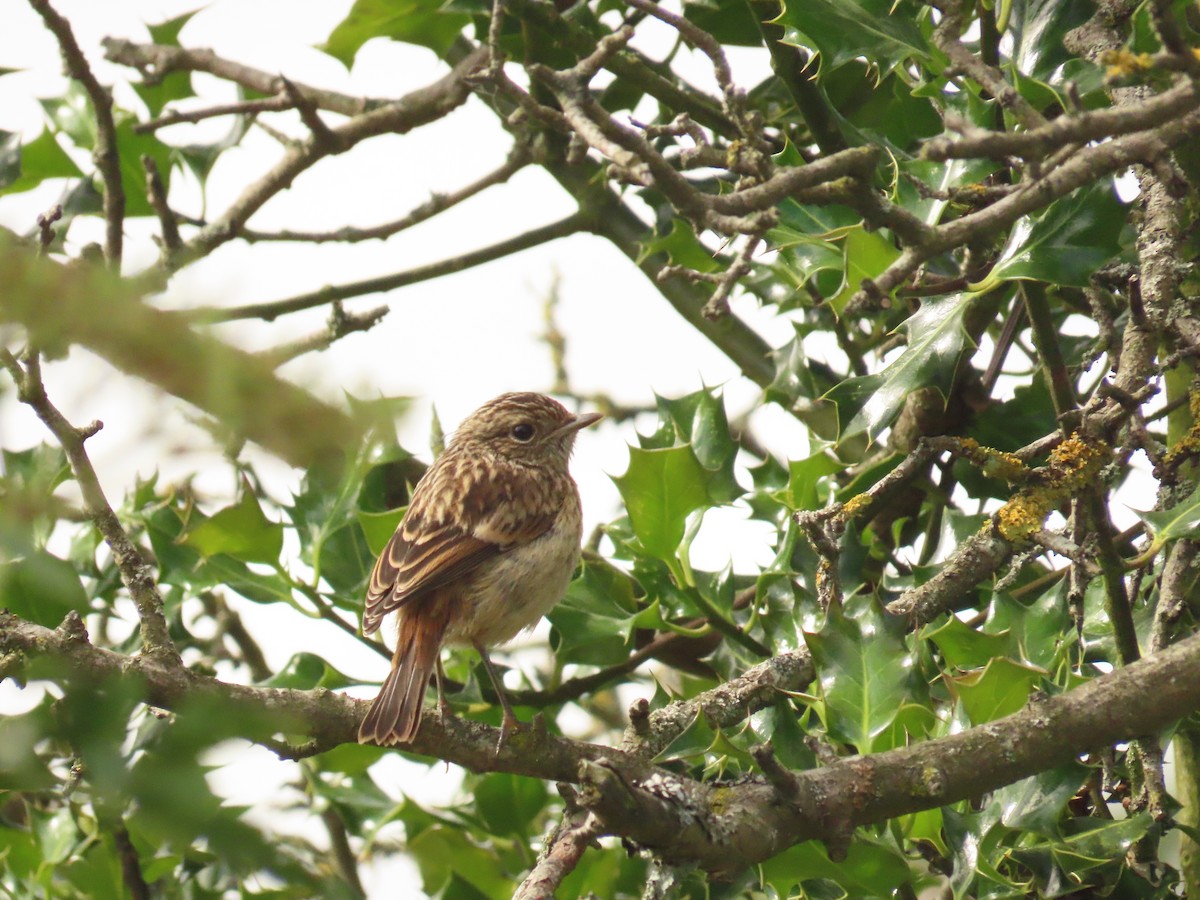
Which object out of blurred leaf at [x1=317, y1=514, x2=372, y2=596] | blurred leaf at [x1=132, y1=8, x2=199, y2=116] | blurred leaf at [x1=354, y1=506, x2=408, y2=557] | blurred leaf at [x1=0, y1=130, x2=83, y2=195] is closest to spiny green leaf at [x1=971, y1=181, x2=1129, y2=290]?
blurred leaf at [x1=354, y1=506, x2=408, y2=557]

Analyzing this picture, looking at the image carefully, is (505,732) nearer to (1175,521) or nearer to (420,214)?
(1175,521)

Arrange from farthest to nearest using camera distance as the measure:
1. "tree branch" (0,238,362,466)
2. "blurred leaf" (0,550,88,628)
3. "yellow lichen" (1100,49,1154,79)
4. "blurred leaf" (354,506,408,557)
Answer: "blurred leaf" (354,506,408,557) < "yellow lichen" (1100,49,1154,79) < "blurred leaf" (0,550,88,628) < "tree branch" (0,238,362,466)

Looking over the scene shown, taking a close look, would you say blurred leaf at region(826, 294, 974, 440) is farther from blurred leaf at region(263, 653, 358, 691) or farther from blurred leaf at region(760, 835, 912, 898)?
blurred leaf at region(263, 653, 358, 691)

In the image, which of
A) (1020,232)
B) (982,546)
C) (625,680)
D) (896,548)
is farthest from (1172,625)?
(625,680)

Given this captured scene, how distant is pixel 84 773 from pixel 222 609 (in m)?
4.71

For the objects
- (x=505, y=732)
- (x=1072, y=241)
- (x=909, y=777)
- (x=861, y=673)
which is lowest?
(x=909, y=777)

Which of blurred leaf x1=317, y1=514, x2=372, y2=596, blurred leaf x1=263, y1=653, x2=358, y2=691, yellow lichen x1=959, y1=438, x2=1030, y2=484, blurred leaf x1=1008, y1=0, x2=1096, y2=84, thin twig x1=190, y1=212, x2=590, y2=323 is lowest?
yellow lichen x1=959, y1=438, x2=1030, y2=484

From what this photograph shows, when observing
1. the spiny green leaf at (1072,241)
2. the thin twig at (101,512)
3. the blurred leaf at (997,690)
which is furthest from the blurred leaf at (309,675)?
the spiny green leaf at (1072,241)

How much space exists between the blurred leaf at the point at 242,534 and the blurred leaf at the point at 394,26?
2.01 metres

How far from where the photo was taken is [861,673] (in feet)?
10.7

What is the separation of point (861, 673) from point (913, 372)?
85cm

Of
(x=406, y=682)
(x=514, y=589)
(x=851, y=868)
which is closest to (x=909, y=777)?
(x=851, y=868)

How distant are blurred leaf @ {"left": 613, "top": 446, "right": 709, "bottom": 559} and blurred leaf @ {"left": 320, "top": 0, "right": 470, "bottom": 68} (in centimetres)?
222

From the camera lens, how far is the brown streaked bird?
4.39 metres
